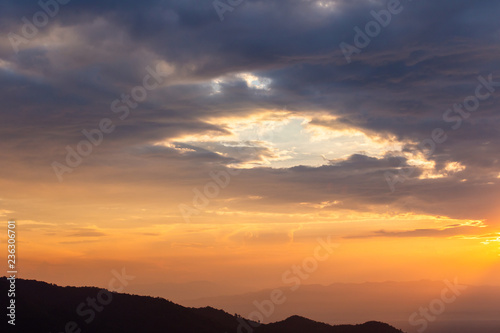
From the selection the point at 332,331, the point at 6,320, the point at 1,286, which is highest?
the point at 1,286

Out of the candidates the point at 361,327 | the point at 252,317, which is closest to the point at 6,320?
the point at 252,317

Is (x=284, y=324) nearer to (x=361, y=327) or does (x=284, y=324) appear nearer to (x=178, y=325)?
(x=361, y=327)

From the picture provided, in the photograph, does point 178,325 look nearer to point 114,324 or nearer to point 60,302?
point 114,324

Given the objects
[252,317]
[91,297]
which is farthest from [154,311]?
[252,317]

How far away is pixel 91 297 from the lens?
3177 inches

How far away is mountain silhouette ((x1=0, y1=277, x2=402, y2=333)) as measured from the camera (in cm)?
7188

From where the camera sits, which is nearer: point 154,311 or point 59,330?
point 59,330

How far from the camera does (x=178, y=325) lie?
77.2m

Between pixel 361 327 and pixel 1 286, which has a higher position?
pixel 1 286

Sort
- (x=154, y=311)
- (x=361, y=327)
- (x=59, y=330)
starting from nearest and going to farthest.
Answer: (x=59, y=330) < (x=154, y=311) < (x=361, y=327)

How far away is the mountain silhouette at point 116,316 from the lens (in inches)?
2830

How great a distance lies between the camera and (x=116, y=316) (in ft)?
252

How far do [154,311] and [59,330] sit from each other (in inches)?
629

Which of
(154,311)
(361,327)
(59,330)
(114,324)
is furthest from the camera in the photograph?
(361,327)
